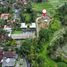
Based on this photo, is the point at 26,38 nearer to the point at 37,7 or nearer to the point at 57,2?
the point at 37,7

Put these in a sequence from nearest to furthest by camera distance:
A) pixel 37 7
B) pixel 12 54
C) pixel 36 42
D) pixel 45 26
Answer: pixel 12 54 < pixel 36 42 < pixel 45 26 < pixel 37 7

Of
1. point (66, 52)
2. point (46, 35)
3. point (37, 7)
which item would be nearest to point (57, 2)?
point (37, 7)

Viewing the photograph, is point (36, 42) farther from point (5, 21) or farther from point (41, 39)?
point (5, 21)

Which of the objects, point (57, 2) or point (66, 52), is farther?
point (57, 2)

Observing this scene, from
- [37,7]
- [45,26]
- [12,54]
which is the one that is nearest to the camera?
[12,54]

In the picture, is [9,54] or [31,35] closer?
[9,54]

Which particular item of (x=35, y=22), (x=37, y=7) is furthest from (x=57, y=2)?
(x=35, y=22)
